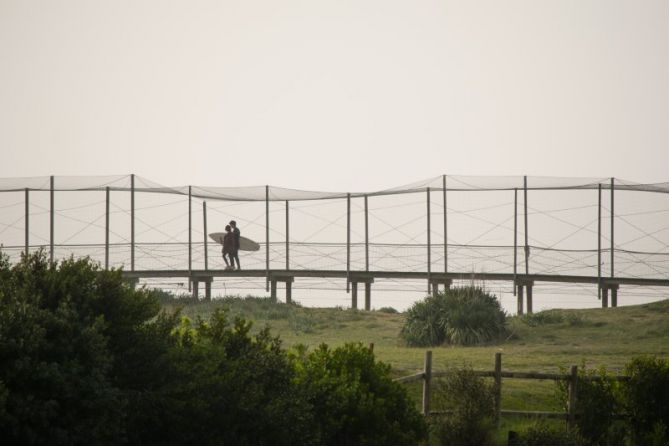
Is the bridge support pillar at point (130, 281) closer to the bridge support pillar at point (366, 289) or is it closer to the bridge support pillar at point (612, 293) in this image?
the bridge support pillar at point (366, 289)

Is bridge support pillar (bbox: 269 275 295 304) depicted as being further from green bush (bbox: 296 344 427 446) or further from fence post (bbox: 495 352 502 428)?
green bush (bbox: 296 344 427 446)

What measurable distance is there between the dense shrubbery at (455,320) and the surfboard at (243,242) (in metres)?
9.41

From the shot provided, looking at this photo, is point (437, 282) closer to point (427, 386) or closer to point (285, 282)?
point (285, 282)

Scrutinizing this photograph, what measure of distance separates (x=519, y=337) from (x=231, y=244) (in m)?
11.8

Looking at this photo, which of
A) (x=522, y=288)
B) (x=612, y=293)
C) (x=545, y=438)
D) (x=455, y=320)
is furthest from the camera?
(x=522, y=288)

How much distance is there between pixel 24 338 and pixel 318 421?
16.3 ft

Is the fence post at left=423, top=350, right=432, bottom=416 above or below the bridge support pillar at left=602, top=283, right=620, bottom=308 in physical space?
below

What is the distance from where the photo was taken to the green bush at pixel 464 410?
18406 millimetres

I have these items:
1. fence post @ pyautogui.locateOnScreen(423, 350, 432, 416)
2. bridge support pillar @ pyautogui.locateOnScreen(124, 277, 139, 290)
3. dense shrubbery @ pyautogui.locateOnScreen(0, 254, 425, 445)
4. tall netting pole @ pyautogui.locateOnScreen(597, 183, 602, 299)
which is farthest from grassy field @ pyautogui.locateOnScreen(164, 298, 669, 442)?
dense shrubbery @ pyautogui.locateOnScreen(0, 254, 425, 445)

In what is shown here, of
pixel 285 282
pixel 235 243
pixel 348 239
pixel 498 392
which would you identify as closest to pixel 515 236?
pixel 348 239

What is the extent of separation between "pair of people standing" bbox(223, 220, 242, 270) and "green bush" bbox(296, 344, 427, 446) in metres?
21.1

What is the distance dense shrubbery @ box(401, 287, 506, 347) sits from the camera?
97.1ft

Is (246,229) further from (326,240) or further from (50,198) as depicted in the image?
(50,198)

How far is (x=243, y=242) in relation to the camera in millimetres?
39531
